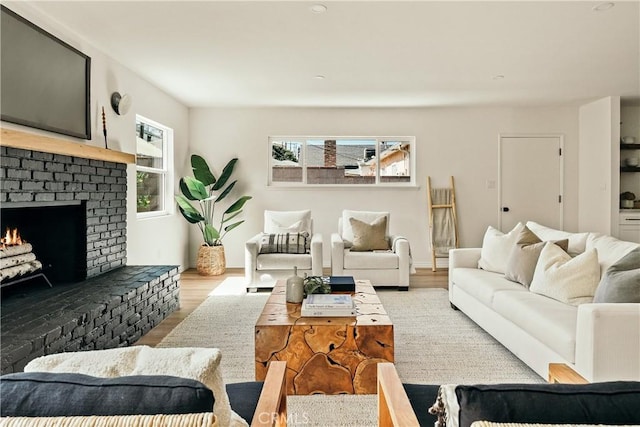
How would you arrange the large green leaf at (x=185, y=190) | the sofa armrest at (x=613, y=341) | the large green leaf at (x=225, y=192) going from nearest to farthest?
1. the sofa armrest at (x=613, y=341)
2. the large green leaf at (x=185, y=190)
3. the large green leaf at (x=225, y=192)

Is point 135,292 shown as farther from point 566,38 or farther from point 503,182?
point 503,182

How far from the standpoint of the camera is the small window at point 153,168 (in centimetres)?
480

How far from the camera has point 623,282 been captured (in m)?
2.05

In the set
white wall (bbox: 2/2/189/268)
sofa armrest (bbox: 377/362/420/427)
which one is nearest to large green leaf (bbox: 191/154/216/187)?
white wall (bbox: 2/2/189/268)

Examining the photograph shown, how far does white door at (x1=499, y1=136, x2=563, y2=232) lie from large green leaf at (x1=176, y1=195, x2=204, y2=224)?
4.30 m

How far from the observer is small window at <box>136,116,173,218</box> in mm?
4805

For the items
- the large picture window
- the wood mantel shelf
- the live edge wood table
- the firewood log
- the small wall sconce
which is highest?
the small wall sconce

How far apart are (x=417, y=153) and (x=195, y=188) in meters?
3.13

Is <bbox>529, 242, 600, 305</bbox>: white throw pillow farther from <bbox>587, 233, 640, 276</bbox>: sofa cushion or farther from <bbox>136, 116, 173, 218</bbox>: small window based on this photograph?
<bbox>136, 116, 173, 218</bbox>: small window

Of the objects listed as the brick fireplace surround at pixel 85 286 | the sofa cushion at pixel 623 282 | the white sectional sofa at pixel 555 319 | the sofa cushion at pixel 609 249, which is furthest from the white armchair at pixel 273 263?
the sofa cushion at pixel 623 282

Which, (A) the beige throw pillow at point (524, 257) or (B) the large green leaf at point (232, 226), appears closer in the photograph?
(A) the beige throw pillow at point (524, 257)

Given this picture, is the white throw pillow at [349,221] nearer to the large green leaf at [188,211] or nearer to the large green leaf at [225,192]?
the large green leaf at [225,192]

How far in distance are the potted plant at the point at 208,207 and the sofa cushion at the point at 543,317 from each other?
3761 millimetres

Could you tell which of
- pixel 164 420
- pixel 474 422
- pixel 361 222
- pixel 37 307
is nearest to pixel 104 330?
pixel 37 307
